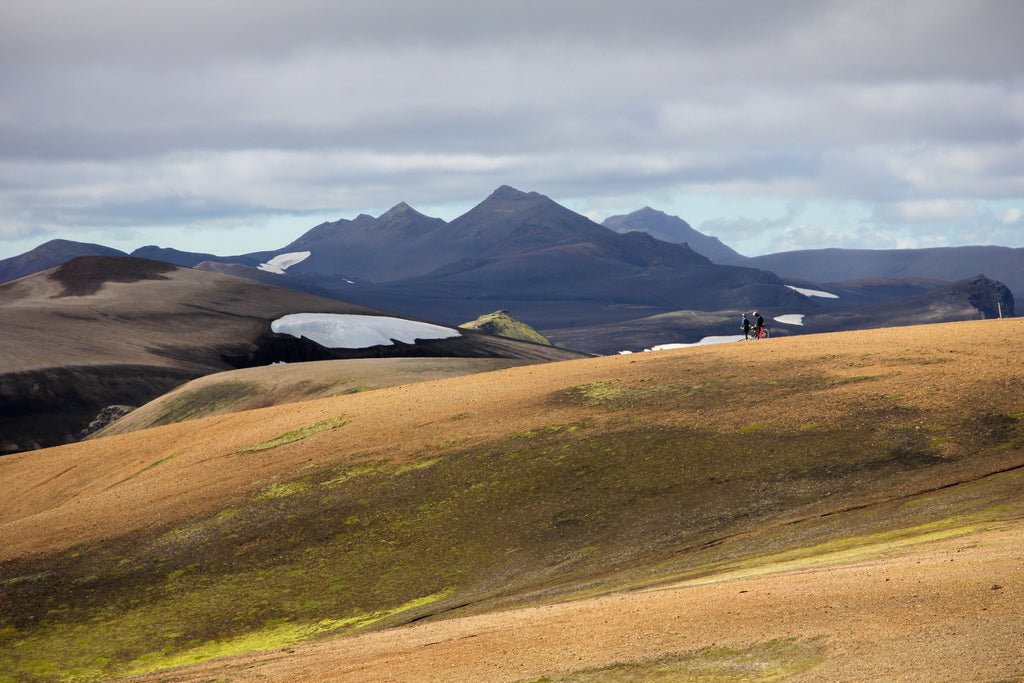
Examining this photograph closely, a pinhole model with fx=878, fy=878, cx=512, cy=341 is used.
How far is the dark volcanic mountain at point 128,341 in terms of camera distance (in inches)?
3698

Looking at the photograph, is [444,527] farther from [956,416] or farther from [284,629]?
[956,416]

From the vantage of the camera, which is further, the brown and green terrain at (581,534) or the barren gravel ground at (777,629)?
the brown and green terrain at (581,534)

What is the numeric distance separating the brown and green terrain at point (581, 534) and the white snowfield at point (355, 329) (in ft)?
250

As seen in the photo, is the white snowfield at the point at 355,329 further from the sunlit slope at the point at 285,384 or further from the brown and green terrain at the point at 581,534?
the brown and green terrain at the point at 581,534

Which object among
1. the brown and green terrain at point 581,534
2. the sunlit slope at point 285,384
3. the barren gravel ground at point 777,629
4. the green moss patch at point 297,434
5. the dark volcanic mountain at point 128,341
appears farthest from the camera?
the dark volcanic mountain at point 128,341

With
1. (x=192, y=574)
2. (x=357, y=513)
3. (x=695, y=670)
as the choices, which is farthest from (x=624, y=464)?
(x=695, y=670)

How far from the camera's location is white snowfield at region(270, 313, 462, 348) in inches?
4739

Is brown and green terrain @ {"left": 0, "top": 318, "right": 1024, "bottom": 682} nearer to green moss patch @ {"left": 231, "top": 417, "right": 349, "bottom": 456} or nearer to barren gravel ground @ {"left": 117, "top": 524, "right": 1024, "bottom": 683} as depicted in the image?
barren gravel ground @ {"left": 117, "top": 524, "right": 1024, "bottom": 683}

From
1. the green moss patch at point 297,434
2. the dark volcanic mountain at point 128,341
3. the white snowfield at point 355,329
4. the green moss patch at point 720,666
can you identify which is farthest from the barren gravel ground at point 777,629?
the white snowfield at point 355,329

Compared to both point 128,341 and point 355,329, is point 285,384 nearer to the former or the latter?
point 355,329

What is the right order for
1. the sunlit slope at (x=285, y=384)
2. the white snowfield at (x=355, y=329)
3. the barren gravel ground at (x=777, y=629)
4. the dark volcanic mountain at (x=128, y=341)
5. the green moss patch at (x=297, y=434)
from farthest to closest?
the white snowfield at (x=355, y=329) < the dark volcanic mountain at (x=128, y=341) < the sunlit slope at (x=285, y=384) < the green moss patch at (x=297, y=434) < the barren gravel ground at (x=777, y=629)

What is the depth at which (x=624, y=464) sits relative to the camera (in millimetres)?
30531

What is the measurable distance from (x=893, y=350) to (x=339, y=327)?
94314mm

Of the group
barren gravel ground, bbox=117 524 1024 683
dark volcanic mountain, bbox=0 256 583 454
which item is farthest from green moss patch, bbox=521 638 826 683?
dark volcanic mountain, bbox=0 256 583 454
